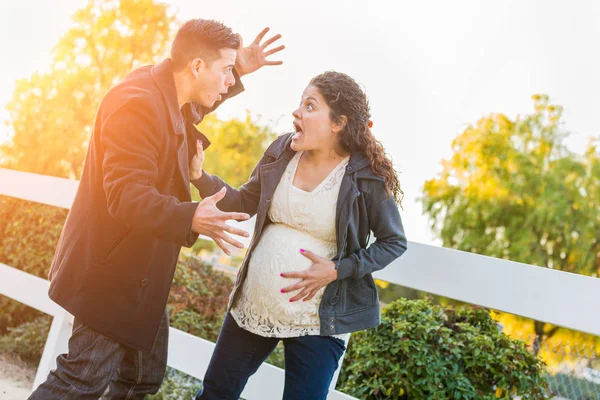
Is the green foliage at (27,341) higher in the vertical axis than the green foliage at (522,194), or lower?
lower

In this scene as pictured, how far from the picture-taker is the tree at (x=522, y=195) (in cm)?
2684

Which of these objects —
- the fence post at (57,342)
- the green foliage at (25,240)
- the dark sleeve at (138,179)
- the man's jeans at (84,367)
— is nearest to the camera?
the dark sleeve at (138,179)

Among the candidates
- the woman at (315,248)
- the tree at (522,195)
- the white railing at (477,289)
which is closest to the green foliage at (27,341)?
the white railing at (477,289)


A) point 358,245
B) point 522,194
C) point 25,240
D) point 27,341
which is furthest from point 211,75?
point 522,194

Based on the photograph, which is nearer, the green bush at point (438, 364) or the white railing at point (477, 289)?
the white railing at point (477, 289)

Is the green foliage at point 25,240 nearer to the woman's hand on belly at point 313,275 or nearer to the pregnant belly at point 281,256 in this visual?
the pregnant belly at point 281,256

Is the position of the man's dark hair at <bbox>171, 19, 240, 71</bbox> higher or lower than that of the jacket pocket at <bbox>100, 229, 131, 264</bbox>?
higher

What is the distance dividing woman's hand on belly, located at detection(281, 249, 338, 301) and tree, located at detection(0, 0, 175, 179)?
18964 mm

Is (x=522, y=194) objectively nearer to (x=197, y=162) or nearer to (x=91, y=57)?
(x=91, y=57)

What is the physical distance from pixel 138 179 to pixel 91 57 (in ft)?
68.4

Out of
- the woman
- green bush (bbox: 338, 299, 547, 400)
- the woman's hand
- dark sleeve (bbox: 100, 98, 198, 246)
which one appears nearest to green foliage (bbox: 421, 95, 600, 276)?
green bush (bbox: 338, 299, 547, 400)

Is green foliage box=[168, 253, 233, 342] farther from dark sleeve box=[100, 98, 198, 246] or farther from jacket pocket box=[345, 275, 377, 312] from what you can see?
dark sleeve box=[100, 98, 198, 246]

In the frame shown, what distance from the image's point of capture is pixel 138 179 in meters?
2.05

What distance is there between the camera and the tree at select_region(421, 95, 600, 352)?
2684cm
